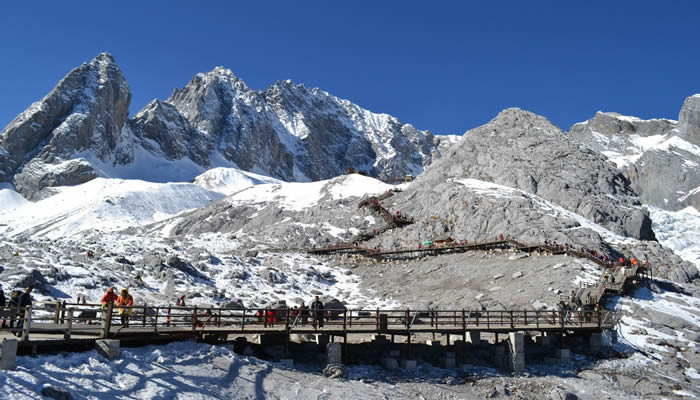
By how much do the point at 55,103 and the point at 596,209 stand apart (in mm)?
190366

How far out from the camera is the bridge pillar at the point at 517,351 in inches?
1111

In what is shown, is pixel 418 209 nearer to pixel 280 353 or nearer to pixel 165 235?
pixel 165 235

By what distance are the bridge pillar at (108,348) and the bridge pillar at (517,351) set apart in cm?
1933

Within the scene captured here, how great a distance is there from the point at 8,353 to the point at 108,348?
332 cm

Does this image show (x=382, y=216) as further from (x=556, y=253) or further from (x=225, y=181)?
(x=225, y=181)

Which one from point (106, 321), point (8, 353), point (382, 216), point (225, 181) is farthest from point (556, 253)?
point (225, 181)

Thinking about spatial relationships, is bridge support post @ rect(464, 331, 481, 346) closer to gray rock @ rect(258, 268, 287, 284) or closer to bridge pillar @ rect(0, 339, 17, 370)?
bridge pillar @ rect(0, 339, 17, 370)

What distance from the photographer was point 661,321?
34.4 meters

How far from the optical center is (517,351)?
28.4m

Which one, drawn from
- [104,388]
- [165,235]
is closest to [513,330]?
[104,388]

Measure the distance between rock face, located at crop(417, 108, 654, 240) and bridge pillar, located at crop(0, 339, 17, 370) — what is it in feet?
234

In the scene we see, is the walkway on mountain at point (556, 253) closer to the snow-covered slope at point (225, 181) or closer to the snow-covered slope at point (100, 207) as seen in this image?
the snow-covered slope at point (100, 207)

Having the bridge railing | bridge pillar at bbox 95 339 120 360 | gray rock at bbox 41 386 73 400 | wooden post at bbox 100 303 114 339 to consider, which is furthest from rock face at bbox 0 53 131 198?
gray rock at bbox 41 386 73 400

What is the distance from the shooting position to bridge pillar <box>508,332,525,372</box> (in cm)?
2822
